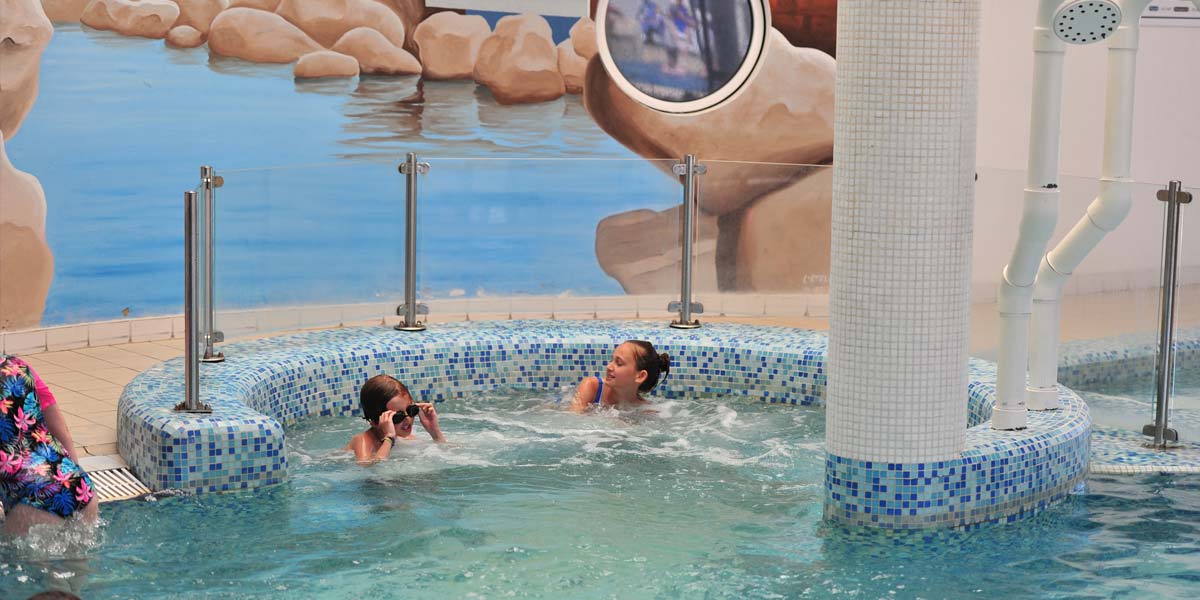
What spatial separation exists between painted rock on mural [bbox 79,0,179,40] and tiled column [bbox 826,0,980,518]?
206 inches

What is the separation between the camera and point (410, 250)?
8.34 meters

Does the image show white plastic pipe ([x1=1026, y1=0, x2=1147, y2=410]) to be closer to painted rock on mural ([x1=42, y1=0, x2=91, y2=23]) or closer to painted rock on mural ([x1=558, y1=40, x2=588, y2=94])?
painted rock on mural ([x1=558, y1=40, x2=588, y2=94])

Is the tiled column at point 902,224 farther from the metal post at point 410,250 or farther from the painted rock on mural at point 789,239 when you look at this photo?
the metal post at point 410,250

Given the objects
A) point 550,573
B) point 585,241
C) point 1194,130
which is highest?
point 1194,130

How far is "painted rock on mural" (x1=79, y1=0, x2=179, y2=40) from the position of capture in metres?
8.77

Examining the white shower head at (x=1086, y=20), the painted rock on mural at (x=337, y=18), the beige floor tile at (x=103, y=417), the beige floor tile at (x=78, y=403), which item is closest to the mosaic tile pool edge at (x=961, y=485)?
the white shower head at (x=1086, y=20)

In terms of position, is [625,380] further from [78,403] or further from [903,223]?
[78,403]

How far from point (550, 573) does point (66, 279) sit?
4881 millimetres

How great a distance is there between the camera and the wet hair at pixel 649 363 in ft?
24.5

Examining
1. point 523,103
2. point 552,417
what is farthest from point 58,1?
point 552,417

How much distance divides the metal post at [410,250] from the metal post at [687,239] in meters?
1.56

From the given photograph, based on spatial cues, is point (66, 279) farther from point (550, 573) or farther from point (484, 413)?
point (550, 573)

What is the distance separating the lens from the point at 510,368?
8344 mm

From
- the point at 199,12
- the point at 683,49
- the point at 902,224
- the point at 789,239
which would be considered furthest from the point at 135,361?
the point at 902,224
